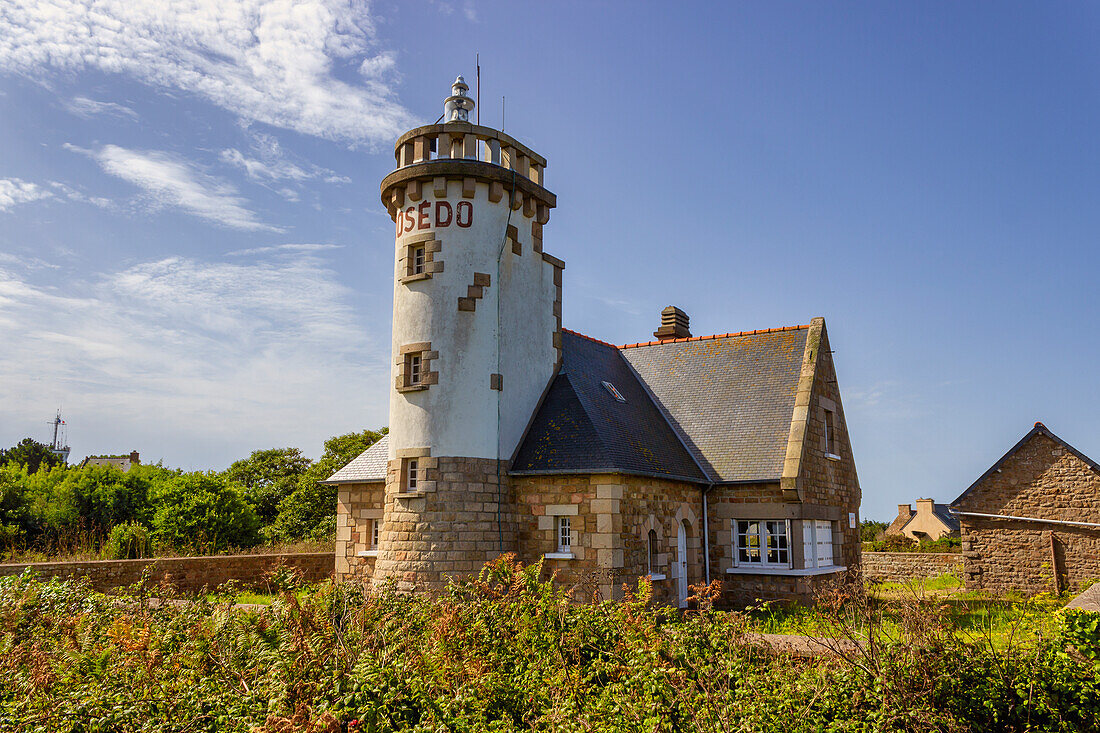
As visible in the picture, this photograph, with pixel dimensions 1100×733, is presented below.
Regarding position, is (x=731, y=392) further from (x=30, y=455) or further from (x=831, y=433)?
(x=30, y=455)

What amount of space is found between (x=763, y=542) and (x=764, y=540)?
5cm

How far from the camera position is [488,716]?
6918 mm

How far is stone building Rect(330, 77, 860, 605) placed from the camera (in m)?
15.2

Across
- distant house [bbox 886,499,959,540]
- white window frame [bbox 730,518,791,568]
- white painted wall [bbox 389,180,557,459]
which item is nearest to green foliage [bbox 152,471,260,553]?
white painted wall [bbox 389,180,557,459]

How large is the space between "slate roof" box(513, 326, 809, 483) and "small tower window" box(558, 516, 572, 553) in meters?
1.06

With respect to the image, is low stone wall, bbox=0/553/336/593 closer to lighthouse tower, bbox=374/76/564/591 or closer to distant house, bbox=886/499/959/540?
lighthouse tower, bbox=374/76/564/591

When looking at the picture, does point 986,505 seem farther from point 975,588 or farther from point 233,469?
point 233,469

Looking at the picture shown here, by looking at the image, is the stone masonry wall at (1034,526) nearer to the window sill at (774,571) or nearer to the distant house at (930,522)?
the window sill at (774,571)

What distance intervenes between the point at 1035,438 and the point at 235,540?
23879mm

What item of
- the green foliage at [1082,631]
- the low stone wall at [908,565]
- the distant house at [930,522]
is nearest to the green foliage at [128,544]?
the green foliage at [1082,631]

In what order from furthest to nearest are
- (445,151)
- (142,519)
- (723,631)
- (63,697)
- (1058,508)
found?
(142,519), (1058,508), (445,151), (723,631), (63,697)

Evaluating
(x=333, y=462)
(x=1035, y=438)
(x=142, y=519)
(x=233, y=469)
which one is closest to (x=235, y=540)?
(x=142, y=519)

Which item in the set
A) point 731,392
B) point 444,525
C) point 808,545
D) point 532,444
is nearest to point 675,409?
point 731,392

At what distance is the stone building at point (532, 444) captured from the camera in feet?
49.8
